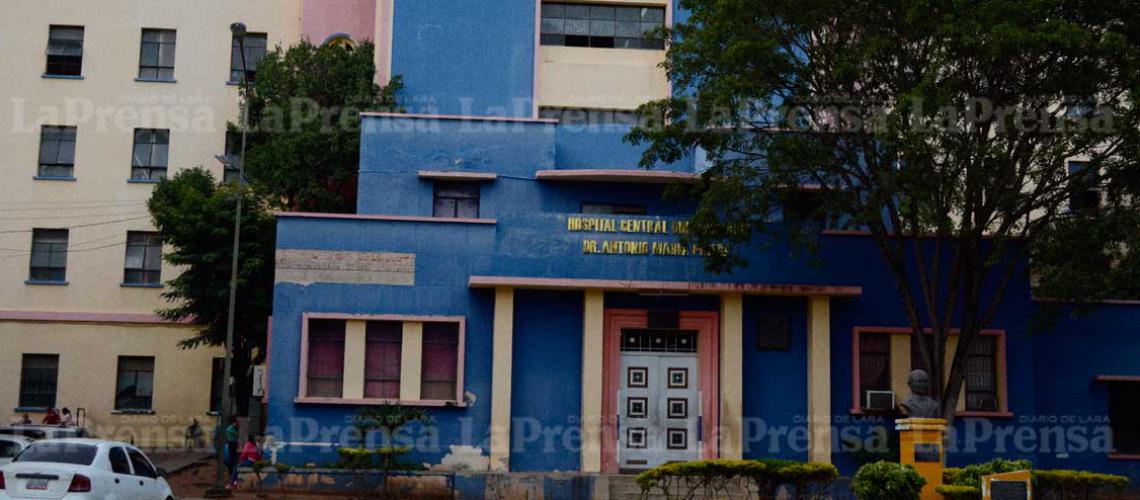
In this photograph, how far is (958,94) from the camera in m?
21.8

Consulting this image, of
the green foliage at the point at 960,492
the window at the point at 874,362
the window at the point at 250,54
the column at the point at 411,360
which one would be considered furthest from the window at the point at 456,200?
the window at the point at 250,54

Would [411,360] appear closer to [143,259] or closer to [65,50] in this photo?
[143,259]

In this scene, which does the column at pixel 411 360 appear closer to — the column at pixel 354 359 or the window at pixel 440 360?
the window at pixel 440 360

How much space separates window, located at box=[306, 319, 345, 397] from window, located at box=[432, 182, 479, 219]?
11.5ft

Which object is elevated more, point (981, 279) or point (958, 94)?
point (958, 94)

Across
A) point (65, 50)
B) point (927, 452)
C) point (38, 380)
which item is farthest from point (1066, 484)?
point (65, 50)

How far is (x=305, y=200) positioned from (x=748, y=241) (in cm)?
1254

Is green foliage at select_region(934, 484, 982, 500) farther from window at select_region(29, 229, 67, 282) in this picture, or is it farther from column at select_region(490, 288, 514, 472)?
window at select_region(29, 229, 67, 282)

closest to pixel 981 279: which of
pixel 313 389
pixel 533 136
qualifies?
pixel 533 136

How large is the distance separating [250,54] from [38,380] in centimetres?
1120

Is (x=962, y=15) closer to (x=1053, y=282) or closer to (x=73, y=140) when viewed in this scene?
(x=1053, y=282)

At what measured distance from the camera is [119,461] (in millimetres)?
18359

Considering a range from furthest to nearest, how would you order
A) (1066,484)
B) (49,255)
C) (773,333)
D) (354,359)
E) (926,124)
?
(49,255), (773,333), (354,359), (926,124), (1066,484)

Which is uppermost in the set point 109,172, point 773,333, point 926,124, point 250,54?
point 250,54
